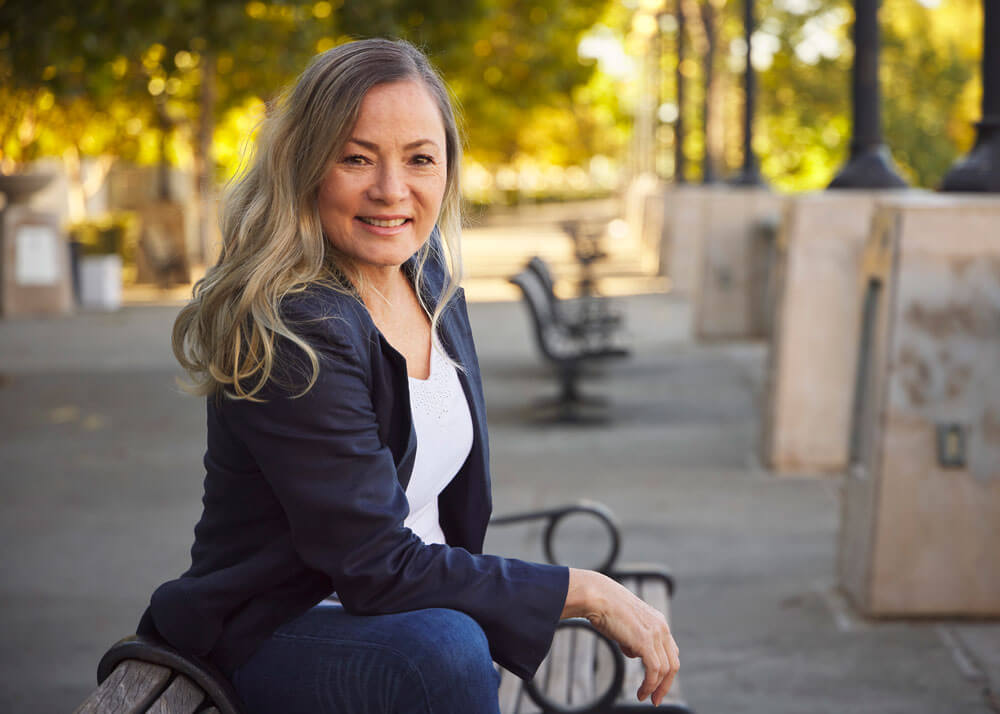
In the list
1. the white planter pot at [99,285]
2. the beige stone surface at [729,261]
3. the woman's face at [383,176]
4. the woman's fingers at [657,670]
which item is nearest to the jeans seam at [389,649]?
the woman's fingers at [657,670]

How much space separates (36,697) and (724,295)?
36.0ft

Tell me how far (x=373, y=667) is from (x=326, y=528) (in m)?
0.25

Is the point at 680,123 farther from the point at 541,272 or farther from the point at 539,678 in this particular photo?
the point at 539,678

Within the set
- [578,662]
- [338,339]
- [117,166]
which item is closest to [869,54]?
[578,662]

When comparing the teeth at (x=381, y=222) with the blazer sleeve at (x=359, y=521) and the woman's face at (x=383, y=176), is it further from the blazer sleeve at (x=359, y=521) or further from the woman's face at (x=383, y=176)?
the blazer sleeve at (x=359, y=521)

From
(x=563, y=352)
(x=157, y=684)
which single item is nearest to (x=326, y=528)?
(x=157, y=684)

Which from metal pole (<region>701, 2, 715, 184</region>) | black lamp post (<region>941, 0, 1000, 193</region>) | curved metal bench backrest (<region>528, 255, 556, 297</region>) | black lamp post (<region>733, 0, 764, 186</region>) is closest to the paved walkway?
curved metal bench backrest (<region>528, 255, 556, 297</region>)

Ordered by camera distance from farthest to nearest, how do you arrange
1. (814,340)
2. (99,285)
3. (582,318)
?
(99,285) < (582,318) < (814,340)

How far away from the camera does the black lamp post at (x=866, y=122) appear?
8.21m

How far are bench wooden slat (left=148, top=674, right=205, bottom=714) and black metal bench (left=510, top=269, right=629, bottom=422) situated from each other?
757 centimetres

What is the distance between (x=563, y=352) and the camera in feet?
35.3

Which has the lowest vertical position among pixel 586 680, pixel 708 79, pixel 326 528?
pixel 586 680

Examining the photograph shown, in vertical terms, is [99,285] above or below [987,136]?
below

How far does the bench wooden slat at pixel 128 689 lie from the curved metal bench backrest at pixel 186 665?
16 millimetres
